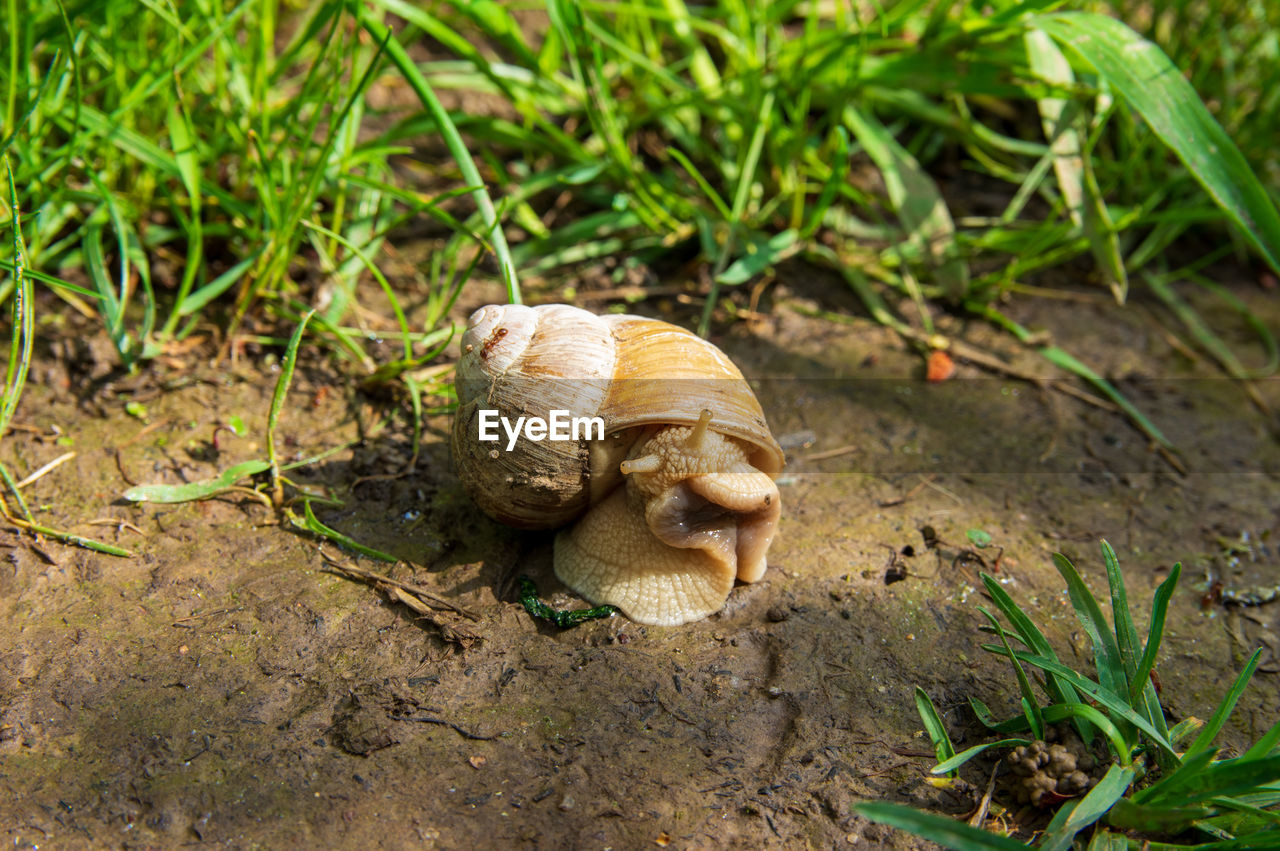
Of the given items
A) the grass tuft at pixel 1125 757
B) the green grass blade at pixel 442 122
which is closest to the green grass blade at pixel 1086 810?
the grass tuft at pixel 1125 757

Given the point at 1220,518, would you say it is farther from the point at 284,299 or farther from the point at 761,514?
the point at 284,299

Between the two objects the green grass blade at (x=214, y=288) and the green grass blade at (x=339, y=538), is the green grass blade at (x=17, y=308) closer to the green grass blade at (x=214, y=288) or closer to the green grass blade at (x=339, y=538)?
the green grass blade at (x=214, y=288)

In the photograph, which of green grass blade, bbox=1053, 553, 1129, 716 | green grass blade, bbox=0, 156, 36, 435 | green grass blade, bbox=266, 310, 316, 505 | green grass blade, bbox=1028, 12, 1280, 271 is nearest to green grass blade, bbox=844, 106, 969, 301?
green grass blade, bbox=1028, 12, 1280, 271

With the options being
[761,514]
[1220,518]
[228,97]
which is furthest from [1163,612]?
[228,97]

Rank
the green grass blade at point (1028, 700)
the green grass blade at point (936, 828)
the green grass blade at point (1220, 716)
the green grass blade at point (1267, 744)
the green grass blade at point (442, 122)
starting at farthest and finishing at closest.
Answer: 1. the green grass blade at point (442, 122)
2. the green grass blade at point (1028, 700)
3. the green grass blade at point (1220, 716)
4. the green grass blade at point (1267, 744)
5. the green grass blade at point (936, 828)

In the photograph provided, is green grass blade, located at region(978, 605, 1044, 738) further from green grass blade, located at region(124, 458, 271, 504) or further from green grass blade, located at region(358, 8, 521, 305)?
green grass blade, located at region(124, 458, 271, 504)
